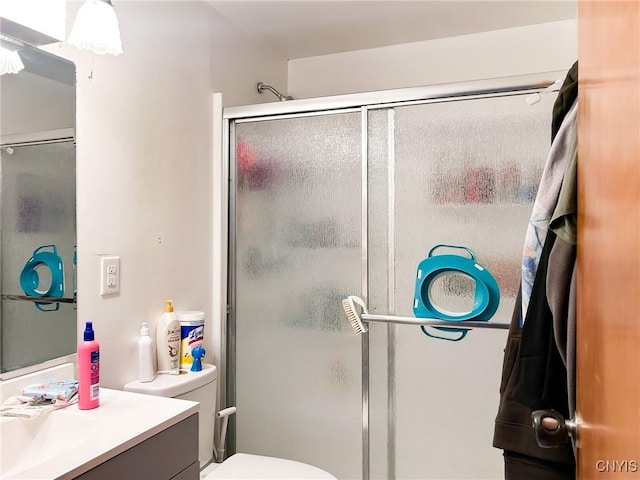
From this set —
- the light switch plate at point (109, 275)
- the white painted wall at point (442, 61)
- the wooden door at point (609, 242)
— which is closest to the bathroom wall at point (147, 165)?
the light switch plate at point (109, 275)

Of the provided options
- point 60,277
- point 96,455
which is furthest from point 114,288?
point 96,455

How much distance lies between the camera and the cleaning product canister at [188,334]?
1795mm

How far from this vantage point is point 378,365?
194 centimetres

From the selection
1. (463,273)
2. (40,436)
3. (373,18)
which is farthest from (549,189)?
(373,18)

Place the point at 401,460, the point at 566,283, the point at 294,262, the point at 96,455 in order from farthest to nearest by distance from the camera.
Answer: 1. the point at 294,262
2. the point at 401,460
3. the point at 96,455
4. the point at 566,283

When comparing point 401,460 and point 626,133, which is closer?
point 626,133

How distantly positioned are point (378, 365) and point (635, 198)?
5.25ft

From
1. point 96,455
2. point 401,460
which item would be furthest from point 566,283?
point 401,460

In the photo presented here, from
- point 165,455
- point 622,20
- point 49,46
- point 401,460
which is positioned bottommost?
point 401,460

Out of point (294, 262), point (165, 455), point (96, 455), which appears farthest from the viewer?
point (294, 262)

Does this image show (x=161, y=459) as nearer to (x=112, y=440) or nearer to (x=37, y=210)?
(x=112, y=440)

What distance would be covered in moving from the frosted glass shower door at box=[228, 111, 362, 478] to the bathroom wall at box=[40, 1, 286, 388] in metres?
0.17

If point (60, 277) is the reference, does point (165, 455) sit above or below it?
below

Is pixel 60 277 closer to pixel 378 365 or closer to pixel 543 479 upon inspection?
pixel 378 365
